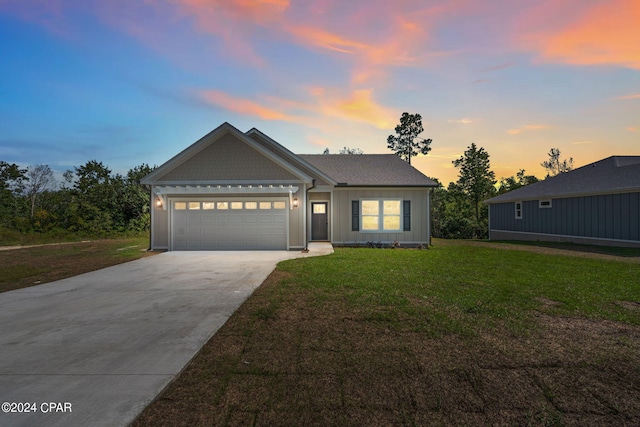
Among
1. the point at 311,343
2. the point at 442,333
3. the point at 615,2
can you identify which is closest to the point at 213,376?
the point at 311,343

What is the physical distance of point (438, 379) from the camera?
282cm

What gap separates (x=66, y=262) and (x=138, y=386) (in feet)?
36.5

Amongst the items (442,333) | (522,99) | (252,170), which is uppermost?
(522,99)

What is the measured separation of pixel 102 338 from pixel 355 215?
12.0m

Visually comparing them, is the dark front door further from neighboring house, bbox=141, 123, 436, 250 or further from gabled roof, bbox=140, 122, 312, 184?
gabled roof, bbox=140, 122, 312, 184

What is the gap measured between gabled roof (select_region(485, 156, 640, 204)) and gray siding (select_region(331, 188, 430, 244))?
29.7 feet

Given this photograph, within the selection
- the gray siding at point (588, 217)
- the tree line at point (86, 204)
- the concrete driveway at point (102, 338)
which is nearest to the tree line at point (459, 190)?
the gray siding at point (588, 217)

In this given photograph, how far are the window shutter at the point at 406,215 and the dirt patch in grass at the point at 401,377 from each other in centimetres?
1035

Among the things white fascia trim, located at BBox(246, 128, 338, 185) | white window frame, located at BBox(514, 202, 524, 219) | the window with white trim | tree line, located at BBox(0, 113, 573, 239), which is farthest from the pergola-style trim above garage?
white window frame, located at BBox(514, 202, 524, 219)

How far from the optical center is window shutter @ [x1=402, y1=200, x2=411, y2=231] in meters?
14.7

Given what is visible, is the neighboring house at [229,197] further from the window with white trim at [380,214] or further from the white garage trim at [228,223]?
the window with white trim at [380,214]

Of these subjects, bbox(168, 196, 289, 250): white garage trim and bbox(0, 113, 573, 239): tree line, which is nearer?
bbox(168, 196, 289, 250): white garage trim

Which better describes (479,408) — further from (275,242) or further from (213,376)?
(275,242)

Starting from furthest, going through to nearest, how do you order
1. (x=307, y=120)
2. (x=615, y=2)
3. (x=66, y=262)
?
(x=307, y=120) < (x=66, y=262) < (x=615, y=2)
